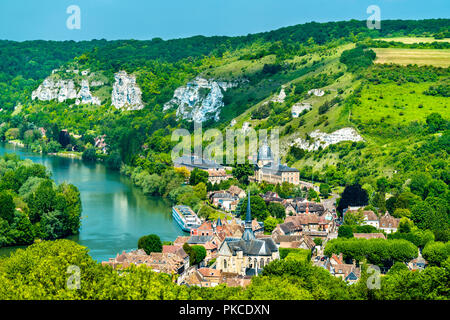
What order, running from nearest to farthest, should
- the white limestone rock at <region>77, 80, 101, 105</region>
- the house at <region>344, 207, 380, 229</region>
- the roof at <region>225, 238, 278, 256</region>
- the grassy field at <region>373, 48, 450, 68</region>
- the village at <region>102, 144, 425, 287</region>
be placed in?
the village at <region>102, 144, 425, 287</region> < the roof at <region>225, 238, 278, 256</region> < the house at <region>344, 207, 380, 229</region> < the grassy field at <region>373, 48, 450, 68</region> < the white limestone rock at <region>77, 80, 101, 105</region>

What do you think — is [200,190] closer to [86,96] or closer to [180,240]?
[180,240]

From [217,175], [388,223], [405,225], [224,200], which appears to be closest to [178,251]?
[405,225]

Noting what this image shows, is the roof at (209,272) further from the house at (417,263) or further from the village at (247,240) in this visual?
the house at (417,263)

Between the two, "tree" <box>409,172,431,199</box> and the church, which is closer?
the church

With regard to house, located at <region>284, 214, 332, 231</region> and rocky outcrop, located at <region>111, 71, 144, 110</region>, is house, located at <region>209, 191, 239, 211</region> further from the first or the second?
rocky outcrop, located at <region>111, 71, 144, 110</region>

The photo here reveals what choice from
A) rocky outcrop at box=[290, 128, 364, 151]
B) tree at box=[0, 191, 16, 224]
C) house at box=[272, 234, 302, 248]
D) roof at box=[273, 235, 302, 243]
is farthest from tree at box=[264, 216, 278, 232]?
rocky outcrop at box=[290, 128, 364, 151]
